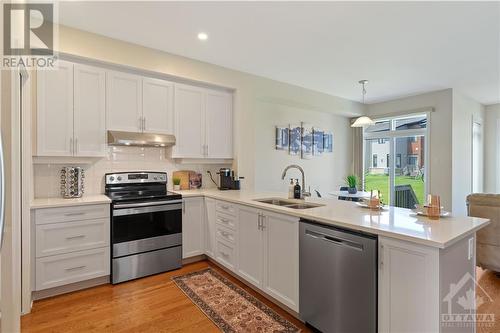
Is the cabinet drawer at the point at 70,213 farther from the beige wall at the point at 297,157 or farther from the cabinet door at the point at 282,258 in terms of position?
the beige wall at the point at 297,157

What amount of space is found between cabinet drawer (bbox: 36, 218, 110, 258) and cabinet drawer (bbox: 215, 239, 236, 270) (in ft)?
3.90

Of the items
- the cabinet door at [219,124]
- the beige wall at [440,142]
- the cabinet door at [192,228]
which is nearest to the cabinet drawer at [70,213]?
the cabinet door at [192,228]

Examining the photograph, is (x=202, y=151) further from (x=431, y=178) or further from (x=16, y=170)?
(x=431, y=178)

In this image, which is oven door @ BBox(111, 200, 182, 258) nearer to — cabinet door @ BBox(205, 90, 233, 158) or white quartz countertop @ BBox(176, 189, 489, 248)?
cabinet door @ BBox(205, 90, 233, 158)

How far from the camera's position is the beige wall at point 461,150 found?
4992 mm

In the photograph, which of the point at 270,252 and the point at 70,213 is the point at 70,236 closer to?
the point at 70,213

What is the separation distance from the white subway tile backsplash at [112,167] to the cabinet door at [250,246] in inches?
58.8

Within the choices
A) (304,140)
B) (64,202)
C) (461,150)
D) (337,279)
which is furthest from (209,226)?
(461,150)

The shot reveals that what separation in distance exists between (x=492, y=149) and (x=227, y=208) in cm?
677

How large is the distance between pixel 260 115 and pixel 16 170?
11.8 feet

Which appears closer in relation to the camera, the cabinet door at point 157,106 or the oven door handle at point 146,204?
the oven door handle at point 146,204

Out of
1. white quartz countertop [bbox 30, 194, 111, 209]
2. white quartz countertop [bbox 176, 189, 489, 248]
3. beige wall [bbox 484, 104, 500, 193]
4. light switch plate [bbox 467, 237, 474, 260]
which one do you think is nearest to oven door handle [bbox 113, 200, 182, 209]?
white quartz countertop [bbox 30, 194, 111, 209]

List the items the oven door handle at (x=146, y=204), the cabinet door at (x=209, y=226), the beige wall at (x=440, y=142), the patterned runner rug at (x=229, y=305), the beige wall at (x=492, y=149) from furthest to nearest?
1. the beige wall at (x=492, y=149)
2. the beige wall at (x=440, y=142)
3. the cabinet door at (x=209, y=226)
4. the oven door handle at (x=146, y=204)
5. the patterned runner rug at (x=229, y=305)

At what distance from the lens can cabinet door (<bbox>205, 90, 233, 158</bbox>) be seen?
3863 mm
